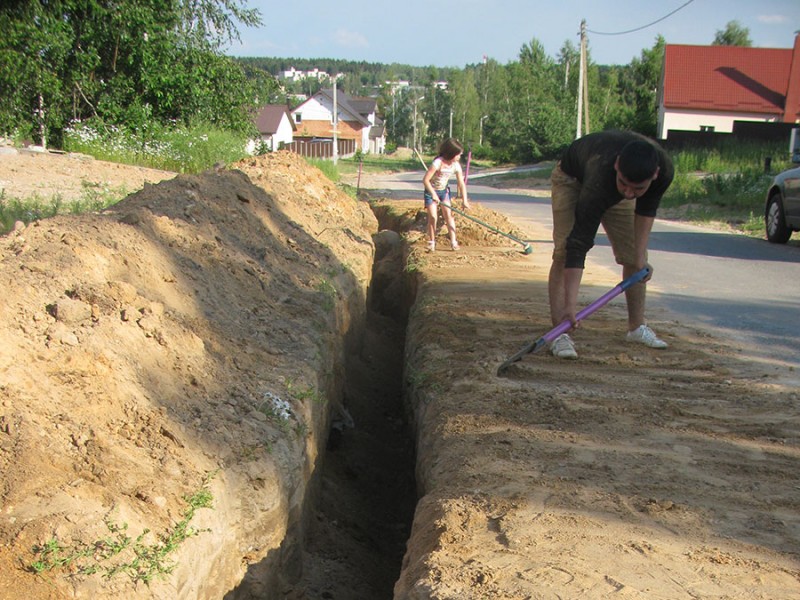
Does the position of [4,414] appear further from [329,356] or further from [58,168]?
[58,168]

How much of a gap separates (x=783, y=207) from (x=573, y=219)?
26.5 ft

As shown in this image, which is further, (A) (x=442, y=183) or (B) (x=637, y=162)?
(A) (x=442, y=183)

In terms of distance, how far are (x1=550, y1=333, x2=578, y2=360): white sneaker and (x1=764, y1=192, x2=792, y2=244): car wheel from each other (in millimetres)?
8585

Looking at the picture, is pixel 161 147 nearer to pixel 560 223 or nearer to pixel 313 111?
pixel 560 223

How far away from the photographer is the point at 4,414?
9.93ft

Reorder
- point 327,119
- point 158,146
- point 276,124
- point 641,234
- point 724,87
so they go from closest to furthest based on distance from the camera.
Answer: point 641,234, point 158,146, point 724,87, point 276,124, point 327,119

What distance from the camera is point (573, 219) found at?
6.16 metres

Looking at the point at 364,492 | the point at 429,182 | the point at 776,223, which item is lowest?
the point at 364,492

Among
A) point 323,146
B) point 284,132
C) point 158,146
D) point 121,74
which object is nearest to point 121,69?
point 121,74

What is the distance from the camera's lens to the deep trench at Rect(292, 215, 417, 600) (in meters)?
4.42

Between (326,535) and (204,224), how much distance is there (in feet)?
8.46

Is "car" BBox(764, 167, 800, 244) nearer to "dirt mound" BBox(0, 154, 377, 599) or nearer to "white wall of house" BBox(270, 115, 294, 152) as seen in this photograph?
"dirt mound" BBox(0, 154, 377, 599)

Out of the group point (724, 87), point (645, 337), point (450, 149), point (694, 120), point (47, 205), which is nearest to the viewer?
point (645, 337)

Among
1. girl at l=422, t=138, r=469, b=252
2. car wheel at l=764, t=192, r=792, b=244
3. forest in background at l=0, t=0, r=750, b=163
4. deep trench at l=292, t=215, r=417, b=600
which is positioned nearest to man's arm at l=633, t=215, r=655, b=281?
deep trench at l=292, t=215, r=417, b=600
